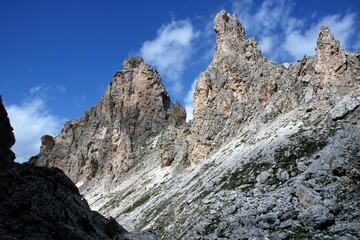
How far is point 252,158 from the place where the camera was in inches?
2007

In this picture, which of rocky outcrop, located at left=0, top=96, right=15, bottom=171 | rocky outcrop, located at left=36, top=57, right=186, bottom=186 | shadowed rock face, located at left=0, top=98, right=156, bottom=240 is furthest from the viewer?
rocky outcrop, located at left=36, top=57, right=186, bottom=186

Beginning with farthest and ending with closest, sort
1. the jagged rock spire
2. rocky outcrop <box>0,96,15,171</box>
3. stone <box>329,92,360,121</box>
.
Answer: 1. the jagged rock spire
2. stone <box>329,92,360,121</box>
3. rocky outcrop <box>0,96,15,171</box>

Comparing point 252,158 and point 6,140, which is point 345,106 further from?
point 6,140

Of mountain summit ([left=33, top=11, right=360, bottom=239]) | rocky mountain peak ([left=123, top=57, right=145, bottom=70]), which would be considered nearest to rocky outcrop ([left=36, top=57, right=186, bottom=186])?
rocky mountain peak ([left=123, top=57, right=145, bottom=70])

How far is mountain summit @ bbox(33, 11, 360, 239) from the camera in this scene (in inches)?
1300

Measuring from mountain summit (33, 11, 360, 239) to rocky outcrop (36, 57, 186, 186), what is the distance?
12010mm

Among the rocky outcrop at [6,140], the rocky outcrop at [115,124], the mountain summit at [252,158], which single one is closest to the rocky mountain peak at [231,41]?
the mountain summit at [252,158]

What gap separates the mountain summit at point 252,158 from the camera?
33031 millimetres

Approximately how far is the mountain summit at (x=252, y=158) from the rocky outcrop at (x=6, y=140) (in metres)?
18.1

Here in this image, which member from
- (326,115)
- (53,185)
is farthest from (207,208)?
(53,185)

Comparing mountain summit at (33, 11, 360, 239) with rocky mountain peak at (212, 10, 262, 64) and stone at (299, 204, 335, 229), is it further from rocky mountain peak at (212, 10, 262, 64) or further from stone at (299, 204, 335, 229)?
rocky mountain peak at (212, 10, 262, 64)

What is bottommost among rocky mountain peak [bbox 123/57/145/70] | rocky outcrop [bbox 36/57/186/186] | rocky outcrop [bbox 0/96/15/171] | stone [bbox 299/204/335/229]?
stone [bbox 299/204/335/229]

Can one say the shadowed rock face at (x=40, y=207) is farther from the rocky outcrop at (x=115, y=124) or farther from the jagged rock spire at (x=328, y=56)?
the rocky outcrop at (x=115, y=124)

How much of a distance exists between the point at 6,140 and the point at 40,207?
648cm
